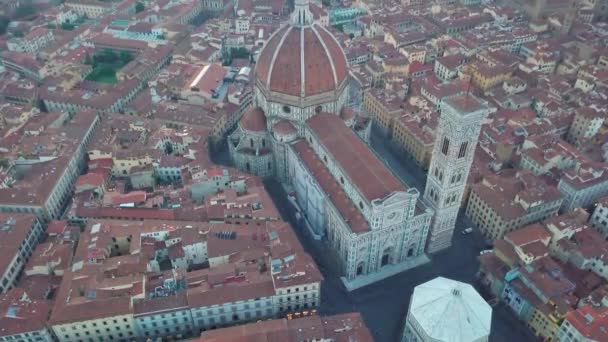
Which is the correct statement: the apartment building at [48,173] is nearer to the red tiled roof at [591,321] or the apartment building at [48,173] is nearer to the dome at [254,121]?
the dome at [254,121]

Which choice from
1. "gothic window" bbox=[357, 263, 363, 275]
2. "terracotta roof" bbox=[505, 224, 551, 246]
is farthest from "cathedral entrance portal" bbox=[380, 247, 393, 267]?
"terracotta roof" bbox=[505, 224, 551, 246]

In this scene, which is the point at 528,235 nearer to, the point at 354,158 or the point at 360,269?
the point at 360,269

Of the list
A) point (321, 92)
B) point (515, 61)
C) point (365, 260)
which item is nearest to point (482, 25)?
point (515, 61)

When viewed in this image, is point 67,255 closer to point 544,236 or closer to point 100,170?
point 100,170

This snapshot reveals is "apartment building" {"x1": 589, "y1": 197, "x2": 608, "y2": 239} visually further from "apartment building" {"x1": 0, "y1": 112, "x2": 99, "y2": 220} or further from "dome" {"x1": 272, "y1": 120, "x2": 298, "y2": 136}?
"apartment building" {"x1": 0, "y1": 112, "x2": 99, "y2": 220}

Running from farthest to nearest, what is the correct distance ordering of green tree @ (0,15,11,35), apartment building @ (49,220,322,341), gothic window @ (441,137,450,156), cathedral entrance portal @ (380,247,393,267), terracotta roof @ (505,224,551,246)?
green tree @ (0,15,11,35) < cathedral entrance portal @ (380,247,393,267) < terracotta roof @ (505,224,551,246) < gothic window @ (441,137,450,156) < apartment building @ (49,220,322,341)
